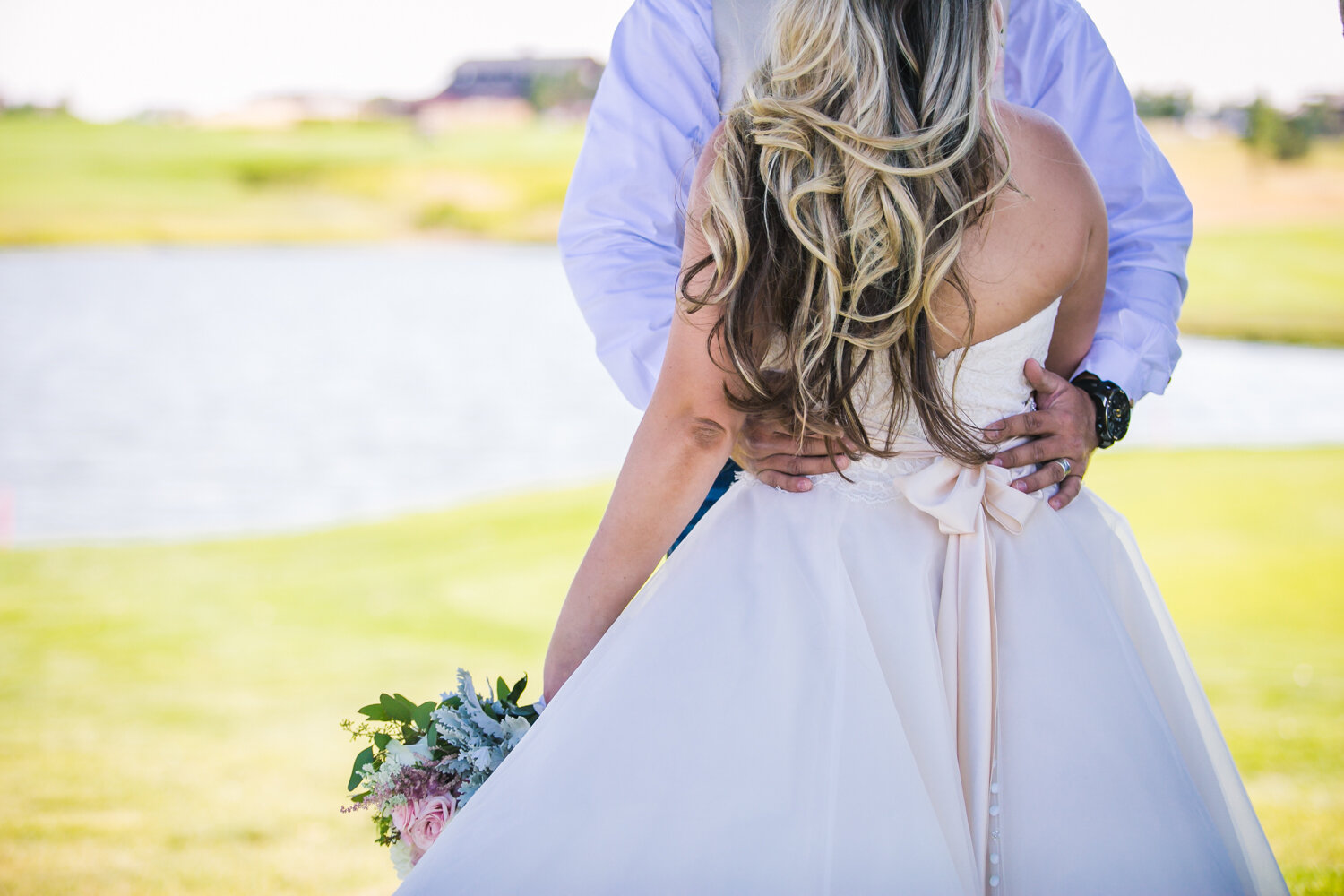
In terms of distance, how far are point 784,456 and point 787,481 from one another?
31mm

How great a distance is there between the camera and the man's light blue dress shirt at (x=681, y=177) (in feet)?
5.85

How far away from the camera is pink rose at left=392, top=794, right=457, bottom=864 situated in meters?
1.27

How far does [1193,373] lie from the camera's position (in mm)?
13727

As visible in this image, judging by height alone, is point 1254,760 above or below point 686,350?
below

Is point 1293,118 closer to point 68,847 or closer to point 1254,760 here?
point 1254,760

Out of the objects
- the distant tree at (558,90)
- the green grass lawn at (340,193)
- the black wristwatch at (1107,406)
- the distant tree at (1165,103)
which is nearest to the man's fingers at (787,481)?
the black wristwatch at (1107,406)

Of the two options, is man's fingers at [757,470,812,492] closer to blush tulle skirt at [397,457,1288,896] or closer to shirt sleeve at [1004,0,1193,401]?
blush tulle skirt at [397,457,1288,896]

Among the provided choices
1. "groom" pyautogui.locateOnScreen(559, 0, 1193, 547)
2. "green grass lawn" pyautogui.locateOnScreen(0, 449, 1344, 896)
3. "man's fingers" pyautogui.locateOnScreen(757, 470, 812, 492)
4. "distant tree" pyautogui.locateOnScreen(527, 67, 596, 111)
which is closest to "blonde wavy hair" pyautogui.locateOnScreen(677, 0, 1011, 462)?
"man's fingers" pyautogui.locateOnScreen(757, 470, 812, 492)

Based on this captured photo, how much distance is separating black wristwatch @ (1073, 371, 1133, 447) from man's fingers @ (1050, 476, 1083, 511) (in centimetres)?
17

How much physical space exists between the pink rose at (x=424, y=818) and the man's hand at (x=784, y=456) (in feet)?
1.83

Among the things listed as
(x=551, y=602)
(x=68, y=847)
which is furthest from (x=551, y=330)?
(x=68, y=847)

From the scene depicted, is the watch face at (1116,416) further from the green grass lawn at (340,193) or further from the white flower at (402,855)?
the green grass lawn at (340,193)

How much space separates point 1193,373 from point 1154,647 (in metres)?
14.0

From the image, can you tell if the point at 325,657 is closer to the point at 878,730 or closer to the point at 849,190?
the point at 878,730
